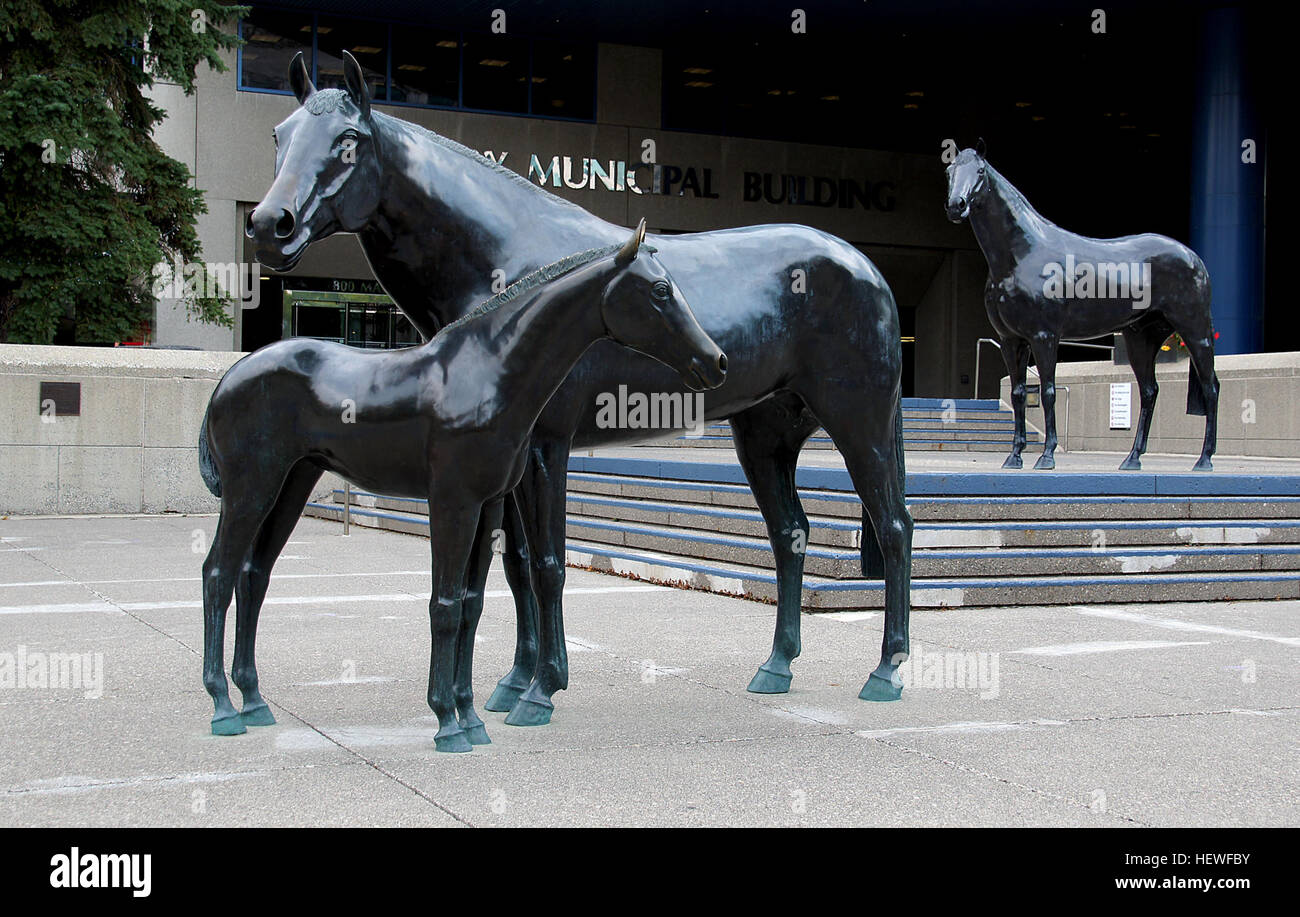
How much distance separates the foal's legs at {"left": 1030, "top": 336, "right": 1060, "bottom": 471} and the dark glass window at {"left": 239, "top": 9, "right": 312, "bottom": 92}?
22.5 meters

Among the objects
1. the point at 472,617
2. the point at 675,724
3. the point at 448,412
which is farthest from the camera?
the point at 675,724

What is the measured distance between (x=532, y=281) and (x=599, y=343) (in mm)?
501

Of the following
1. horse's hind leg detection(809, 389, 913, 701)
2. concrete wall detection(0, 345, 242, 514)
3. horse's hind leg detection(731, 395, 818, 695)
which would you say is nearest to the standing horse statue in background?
horse's hind leg detection(731, 395, 818, 695)

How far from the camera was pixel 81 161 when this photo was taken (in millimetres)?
18609

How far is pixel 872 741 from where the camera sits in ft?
16.2

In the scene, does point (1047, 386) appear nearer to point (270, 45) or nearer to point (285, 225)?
point (285, 225)

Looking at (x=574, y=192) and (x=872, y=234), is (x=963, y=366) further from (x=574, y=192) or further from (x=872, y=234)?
(x=574, y=192)

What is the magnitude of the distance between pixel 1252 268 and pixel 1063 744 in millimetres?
25288

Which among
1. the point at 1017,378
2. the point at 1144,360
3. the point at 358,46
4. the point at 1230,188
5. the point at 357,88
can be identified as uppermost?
the point at 358,46

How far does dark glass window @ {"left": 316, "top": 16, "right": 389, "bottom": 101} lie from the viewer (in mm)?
29422

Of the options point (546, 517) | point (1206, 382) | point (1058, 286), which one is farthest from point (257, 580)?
point (1206, 382)

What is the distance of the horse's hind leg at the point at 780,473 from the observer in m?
6.07

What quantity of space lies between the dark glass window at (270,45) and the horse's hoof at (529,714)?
26.6 meters

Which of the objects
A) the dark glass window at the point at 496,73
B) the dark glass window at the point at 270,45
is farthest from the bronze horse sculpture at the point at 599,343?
the dark glass window at the point at 496,73
